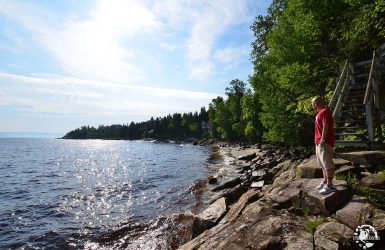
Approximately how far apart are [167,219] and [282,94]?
45.8 feet

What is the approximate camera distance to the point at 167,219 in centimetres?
1402

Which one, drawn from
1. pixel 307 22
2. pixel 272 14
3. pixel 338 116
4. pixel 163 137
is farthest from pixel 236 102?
pixel 163 137

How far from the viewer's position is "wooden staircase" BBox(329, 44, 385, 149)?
10.5 metres

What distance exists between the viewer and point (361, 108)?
13422 mm

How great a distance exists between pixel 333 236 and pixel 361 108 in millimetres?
10160

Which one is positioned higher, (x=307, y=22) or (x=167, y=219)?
(x=307, y=22)

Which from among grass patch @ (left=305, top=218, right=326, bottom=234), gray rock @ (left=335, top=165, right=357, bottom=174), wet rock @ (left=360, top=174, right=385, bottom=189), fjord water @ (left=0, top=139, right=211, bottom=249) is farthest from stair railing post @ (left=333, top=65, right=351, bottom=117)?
fjord water @ (left=0, top=139, right=211, bottom=249)

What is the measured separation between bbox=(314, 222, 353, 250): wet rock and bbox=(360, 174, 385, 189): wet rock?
2141 millimetres

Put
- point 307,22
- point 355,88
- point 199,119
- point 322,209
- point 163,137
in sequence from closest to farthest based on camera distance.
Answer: point 322,209 < point 355,88 < point 307,22 < point 199,119 < point 163,137

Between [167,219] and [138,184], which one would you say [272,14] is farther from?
[167,219]

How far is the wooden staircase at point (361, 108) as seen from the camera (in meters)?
10.5

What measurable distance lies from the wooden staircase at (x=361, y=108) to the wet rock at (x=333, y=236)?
592cm

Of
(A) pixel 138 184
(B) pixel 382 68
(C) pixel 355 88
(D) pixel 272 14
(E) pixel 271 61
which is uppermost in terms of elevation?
(D) pixel 272 14

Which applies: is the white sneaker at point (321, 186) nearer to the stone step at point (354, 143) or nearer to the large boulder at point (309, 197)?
the large boulder at point (309, 197)
